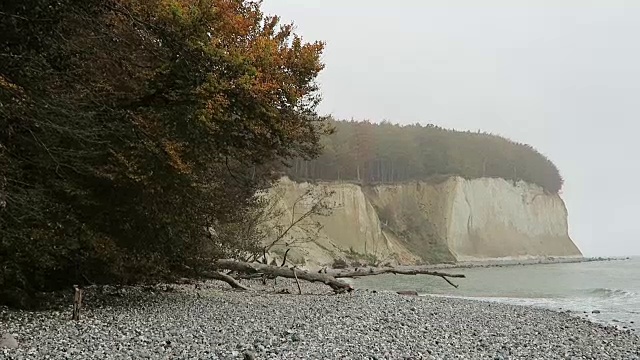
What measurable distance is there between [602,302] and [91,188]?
22760mm

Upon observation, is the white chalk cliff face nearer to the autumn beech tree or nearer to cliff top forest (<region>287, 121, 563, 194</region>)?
cliff top forest (<region>287, 121, 563, 194</region>)

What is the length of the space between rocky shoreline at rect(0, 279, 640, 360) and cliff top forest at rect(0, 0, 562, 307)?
114 centimetres

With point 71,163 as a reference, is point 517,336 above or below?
below

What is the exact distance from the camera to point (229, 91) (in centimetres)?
1147

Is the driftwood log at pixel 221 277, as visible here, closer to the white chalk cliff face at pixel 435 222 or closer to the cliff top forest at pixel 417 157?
the white chalk cliff face at pixel 435 222

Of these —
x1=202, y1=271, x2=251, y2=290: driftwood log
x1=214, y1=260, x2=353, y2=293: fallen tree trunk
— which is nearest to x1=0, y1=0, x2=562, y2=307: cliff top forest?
x1=202, y1=271, x2=251, y2=290: driftwood log

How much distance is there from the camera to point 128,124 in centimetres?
1117

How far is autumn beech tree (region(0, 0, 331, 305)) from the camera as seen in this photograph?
30.0ft

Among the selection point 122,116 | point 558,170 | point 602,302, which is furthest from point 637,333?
point 558,170

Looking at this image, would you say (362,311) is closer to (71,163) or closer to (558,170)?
(71,163)

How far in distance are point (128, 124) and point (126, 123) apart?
9 centimetres

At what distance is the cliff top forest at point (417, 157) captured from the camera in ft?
251

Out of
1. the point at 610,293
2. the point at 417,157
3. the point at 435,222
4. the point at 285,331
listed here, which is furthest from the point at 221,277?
the point at 417,157

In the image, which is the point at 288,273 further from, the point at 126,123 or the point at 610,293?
the point at 610,293
